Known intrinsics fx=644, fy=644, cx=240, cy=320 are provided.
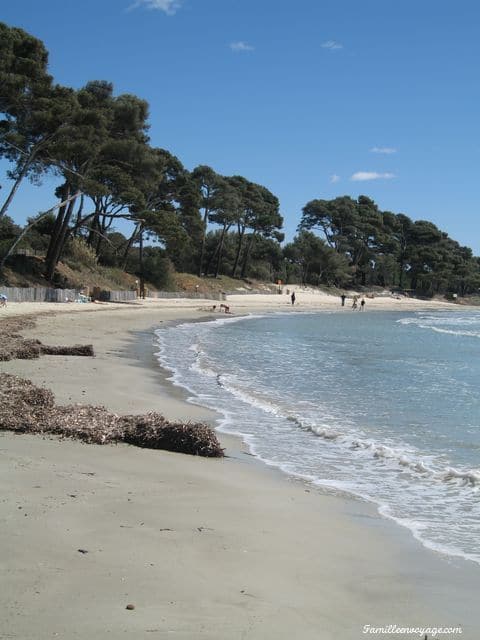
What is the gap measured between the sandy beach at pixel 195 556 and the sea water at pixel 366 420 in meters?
0.53

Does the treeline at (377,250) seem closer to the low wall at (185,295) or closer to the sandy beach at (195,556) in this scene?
the low wall at (185,295)

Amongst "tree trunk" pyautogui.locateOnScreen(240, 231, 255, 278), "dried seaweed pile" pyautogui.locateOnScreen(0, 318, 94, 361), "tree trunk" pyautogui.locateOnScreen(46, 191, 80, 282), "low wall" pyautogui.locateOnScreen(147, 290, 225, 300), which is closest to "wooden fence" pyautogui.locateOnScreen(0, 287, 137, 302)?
"tree trunk" pyautogui.locateOnScreen(46, 191, 80, 282)

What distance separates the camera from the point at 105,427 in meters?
7.33

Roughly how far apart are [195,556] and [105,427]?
3.66 metres

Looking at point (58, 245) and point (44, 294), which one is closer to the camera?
point (44, 294)

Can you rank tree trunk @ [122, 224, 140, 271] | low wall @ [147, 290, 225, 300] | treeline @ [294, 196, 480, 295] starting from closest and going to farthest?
tree trunk @ [122, 224, 140, 271] → low wall @ [147, 290, 225, 300] → treeline @ [294, 196, 480, 295]

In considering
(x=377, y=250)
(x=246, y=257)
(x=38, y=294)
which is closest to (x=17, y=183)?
(x=38, y=294)

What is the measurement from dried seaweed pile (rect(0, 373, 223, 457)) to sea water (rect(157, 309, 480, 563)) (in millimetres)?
819

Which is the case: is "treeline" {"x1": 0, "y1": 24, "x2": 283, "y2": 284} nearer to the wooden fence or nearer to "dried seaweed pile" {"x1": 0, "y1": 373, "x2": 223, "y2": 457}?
the wooden fence

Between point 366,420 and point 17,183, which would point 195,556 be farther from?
point 17,183

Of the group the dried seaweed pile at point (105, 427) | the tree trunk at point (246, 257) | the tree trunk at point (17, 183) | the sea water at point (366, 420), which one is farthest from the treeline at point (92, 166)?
the dried seaweed pile at point (105, 427)

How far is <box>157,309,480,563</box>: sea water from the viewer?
605 cm

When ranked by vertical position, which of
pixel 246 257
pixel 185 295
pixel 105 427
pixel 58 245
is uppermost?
pixel 246 257

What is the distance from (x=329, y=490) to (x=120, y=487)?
6.73ft
